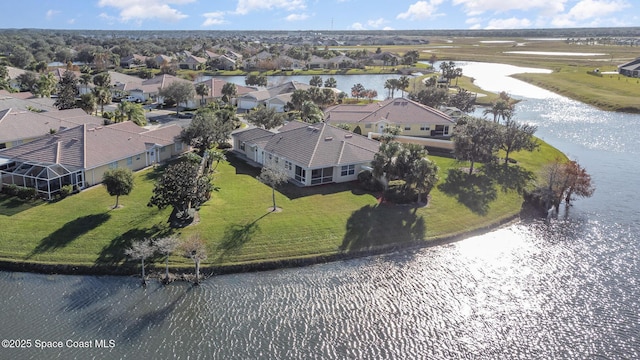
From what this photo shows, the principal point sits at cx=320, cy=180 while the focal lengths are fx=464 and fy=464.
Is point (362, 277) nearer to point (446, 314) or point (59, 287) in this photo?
point (446, 314)

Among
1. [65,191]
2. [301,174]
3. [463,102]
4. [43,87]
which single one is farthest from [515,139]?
[43,87]

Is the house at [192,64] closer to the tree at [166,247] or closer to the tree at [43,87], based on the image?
the tree at [43,87]

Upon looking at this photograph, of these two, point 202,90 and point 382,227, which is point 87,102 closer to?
point 202,90

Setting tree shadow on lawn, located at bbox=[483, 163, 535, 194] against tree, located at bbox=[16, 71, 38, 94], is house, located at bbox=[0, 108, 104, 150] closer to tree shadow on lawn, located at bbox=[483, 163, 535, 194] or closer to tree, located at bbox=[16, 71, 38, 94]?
tree, located at bbox=[16, 71, 38, 94]

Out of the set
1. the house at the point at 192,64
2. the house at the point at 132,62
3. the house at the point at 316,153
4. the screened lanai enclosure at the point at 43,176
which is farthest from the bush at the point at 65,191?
the house at the point at 132,62

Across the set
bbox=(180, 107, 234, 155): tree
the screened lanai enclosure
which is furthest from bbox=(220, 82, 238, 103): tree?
the screened lanai enclosure
